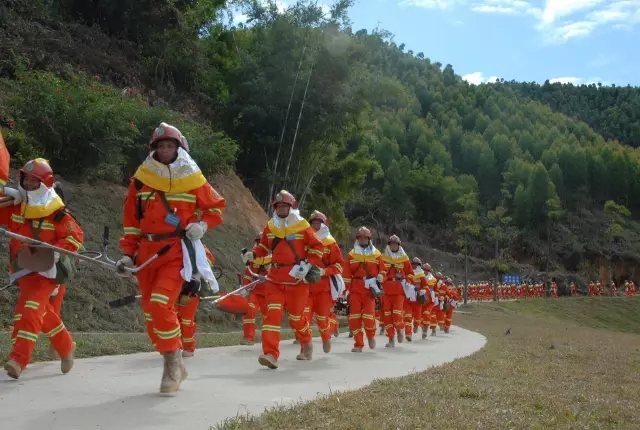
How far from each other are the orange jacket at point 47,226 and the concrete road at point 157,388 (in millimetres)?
1366

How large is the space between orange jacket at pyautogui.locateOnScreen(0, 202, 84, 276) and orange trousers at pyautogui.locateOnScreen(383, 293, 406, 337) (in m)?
8.73

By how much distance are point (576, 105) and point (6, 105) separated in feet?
500

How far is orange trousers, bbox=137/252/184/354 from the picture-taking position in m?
6.44

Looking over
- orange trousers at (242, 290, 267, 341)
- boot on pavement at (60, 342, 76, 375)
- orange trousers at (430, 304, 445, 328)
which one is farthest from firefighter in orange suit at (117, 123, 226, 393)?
orange trousers at (430, 304, 445, 328)

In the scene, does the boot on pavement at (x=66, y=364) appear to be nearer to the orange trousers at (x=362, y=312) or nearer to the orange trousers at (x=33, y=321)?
the orange trousers at (x=33, y=321)

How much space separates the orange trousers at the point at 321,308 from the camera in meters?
12.3

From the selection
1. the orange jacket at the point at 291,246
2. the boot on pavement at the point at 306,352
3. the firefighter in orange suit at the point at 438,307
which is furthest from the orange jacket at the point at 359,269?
the firefighter in orange suit at the point at 438,307

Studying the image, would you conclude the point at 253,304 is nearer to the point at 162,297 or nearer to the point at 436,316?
the point at 162,297

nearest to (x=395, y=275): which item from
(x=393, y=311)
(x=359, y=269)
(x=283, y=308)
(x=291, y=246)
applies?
(x=393, y=311)

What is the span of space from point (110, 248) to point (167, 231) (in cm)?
1218

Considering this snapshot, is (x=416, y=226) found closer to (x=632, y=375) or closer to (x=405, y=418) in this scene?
(x=632, y=375)

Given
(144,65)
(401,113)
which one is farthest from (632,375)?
(401,113)

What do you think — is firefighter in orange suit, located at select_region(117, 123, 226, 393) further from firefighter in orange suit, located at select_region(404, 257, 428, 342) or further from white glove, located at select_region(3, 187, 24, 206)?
firefighter in orange suit, located at select_region(404, 257, 428, 342)

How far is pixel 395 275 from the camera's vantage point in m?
15.7
